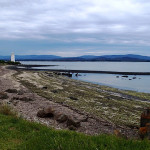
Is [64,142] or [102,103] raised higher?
[64,142]

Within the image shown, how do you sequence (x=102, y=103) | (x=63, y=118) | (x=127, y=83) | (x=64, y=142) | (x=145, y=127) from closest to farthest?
1. (x=64, y=142)
2. (x=145, y=127)
3. (x=63, y=118)
4. (x=102, y=103)
5. (x=127, y=83)

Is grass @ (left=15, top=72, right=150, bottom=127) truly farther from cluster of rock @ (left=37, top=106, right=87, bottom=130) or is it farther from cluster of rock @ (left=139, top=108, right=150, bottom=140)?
cluster of rock @ (left=139, top=108, right=150, bottom=140)

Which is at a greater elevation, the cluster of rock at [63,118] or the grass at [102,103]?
the cluster of rock at [63,118]

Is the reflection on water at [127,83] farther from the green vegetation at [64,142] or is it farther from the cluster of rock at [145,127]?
the green vegetation at [64,142]

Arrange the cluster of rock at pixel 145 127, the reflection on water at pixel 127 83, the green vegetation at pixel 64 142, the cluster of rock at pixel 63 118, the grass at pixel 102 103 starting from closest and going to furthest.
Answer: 1. the green vegetation at pixel 64 142
2. the cluster of rock at pixel 145 127
3. the cluster of rock at pixel 63 118
4. the grass at pixel 102 103
5. the reflection on water at pixel 127 83

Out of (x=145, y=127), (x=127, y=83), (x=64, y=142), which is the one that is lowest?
(x=127, y=83)

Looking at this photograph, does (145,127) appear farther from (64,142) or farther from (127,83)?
(127,83)

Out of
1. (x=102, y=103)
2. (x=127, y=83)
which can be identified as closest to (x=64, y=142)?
(x=102, y=103)

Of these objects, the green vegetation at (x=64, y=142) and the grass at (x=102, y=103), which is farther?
the grass at (x=102, y=103)

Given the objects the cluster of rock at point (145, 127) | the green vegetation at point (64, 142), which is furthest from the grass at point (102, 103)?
the green vegetation at point (64, 142)

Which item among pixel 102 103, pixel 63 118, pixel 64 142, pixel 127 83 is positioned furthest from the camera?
pixel 127 83

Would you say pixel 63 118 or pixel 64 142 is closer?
pixel 64 142

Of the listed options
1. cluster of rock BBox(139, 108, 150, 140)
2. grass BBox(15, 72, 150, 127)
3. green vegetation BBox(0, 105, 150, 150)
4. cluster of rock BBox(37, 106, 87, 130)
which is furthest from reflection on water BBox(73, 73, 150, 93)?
green vegetation BBox(0, 105, 150, 150)

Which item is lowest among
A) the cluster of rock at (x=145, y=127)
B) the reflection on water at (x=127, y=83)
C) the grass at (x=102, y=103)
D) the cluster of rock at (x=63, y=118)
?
the reflection on water at (x=127, y=83)
